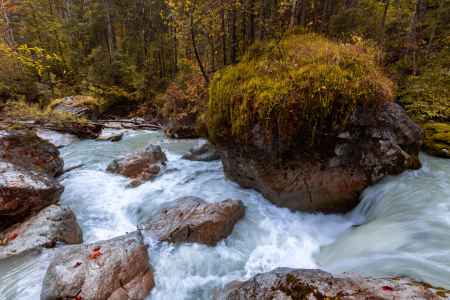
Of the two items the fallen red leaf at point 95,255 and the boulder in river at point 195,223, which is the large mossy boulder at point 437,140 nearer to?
the boulder in river at point 195,223

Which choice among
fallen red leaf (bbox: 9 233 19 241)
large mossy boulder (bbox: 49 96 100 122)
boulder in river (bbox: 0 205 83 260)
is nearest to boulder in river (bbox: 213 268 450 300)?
boulder in river (bbox: 0 205 83 260)

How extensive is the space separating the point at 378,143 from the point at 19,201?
7.60 metres

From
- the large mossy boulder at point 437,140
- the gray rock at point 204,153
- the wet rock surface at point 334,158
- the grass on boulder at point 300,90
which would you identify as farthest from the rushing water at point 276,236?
the gray rock at point 204,153

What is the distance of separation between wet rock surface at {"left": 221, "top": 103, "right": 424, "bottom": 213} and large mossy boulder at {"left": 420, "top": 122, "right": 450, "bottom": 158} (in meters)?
2.48

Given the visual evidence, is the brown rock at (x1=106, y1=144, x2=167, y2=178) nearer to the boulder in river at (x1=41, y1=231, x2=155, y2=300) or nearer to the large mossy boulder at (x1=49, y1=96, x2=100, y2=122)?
the boulder in river at (x1=41, y1=231, x2=155, y2=300)

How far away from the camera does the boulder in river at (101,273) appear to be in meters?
2.57

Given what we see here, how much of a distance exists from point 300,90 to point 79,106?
1560 centimetres

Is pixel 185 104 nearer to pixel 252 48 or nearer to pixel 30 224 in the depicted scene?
pixel 252 48

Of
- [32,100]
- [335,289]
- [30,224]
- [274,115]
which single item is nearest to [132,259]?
[30,224]

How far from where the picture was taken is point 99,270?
2736 millimetres

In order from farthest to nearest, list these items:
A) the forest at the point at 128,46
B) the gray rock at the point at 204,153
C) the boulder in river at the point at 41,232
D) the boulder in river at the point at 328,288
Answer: the forest at the point at 128,46
the gray rock at the point at 204,153
the boulder in river at the point at 41,232
the boulder in river at the point at 328,288

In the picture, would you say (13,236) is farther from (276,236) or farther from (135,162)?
(276,236)

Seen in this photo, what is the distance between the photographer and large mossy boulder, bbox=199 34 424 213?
3.86 m

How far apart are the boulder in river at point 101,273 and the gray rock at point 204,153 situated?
17.7ft
